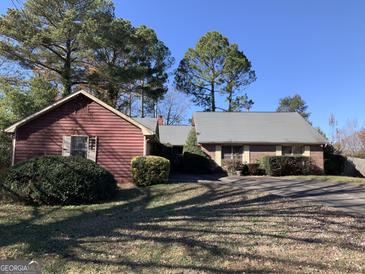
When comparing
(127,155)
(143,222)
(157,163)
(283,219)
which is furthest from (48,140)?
(283,219)

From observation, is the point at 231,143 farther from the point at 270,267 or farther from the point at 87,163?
the point at 270,267

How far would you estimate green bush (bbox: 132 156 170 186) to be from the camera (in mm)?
16422

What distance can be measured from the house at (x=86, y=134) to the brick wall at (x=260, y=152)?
10822mm

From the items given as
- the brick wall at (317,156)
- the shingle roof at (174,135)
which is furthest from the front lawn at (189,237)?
the shingle roof at (174,135)

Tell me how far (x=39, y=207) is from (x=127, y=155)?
258 inches

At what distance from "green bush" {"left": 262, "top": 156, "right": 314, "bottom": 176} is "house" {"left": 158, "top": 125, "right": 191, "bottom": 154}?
10.6 metres

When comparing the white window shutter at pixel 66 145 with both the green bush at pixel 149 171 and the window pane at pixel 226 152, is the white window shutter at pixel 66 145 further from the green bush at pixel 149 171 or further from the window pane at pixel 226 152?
the window pane at pixel 226 152

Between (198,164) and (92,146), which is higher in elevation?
(92,146)

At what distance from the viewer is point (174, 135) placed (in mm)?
35781

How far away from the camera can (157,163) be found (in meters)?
16.6

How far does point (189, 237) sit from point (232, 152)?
19.9 m

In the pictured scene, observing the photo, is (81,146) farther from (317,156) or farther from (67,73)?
(317,156)

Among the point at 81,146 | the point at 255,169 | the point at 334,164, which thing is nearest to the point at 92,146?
the point at 81,146

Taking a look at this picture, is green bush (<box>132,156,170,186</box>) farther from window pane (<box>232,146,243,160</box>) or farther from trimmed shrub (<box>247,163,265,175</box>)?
window pane (<box>232,146,243,160</box>)
